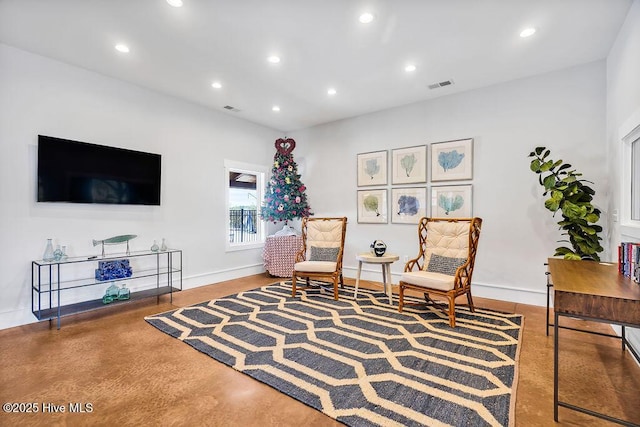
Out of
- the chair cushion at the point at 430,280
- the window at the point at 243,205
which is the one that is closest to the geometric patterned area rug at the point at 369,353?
the chair cushion at the point at 430,280

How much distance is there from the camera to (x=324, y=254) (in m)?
4.39

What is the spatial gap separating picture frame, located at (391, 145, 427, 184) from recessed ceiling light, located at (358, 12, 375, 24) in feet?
7.77

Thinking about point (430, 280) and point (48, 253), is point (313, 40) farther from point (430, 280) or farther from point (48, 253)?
point (48, 253)

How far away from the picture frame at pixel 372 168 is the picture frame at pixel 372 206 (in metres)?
0.16

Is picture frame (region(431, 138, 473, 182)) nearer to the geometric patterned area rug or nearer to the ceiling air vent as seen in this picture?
the ceiling air vent

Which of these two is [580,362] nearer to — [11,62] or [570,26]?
[570,26]

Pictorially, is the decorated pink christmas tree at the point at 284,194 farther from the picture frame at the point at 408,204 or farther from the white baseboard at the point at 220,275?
the picture frame at the point at 408,204

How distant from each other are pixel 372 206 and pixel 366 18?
304cm

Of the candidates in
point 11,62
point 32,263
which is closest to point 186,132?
point 11,62

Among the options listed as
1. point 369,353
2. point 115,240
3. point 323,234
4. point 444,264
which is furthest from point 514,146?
point 115,240

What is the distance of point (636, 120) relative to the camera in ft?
7.57

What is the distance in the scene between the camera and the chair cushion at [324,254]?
435 centimetres

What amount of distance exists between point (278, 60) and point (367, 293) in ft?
10.8

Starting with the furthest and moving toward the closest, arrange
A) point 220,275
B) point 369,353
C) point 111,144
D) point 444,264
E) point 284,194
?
1. point 284,194
2. point 220,275
3. point 111,144
4. point 444,264
5. point 369,353
